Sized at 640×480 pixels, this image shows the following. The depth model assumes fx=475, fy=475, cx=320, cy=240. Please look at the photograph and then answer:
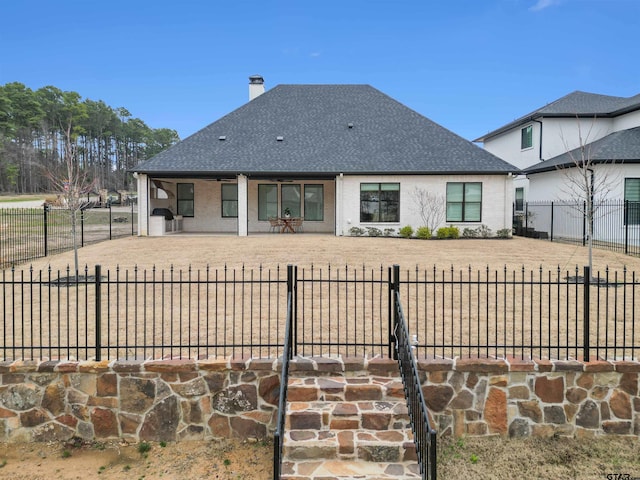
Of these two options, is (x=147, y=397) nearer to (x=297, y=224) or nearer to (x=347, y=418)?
(x=347, y=418)

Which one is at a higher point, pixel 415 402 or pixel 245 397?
pixel 415 402

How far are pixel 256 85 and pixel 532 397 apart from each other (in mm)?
28273

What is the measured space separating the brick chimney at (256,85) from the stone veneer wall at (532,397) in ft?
90.9

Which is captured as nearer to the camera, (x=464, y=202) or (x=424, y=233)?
(x=424, y=233)

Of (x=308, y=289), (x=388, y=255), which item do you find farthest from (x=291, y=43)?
(x=308, y=289)

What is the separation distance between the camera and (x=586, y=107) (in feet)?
91.5

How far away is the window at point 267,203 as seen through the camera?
2684 cm

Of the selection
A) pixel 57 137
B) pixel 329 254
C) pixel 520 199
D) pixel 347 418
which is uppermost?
pixel 57 137

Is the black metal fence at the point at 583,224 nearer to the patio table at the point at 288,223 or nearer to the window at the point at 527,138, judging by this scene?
the window at the point at 527,138

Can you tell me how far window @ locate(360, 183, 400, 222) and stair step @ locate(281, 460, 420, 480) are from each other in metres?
19.4

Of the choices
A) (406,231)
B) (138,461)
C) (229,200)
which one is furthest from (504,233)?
(138,461)

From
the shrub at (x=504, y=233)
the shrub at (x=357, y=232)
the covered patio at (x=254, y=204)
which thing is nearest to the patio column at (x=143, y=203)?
the covered patio at (x=254, y=204)

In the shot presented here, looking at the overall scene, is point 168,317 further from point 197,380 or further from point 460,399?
point 460,399

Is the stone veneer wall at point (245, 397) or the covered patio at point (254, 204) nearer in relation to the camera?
the stone veneer wall at point (245, 397)
